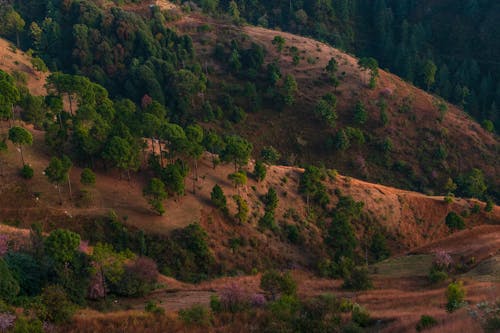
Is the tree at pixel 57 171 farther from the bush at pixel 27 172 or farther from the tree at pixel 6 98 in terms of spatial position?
the tree at pixel 6 98

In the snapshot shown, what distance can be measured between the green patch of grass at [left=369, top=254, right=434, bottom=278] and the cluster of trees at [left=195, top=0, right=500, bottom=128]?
8788cm

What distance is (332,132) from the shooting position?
10125 centimetres

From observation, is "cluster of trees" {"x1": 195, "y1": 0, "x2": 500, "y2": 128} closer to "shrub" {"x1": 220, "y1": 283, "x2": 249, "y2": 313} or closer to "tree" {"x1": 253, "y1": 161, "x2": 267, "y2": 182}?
"tree" {"x1": 253, "y1": 161, "x2": 267, "y2": 182}

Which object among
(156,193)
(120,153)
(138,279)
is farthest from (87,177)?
(138,279)

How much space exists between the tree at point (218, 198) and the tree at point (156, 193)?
6.59 metres

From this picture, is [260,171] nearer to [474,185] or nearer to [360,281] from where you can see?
[360,281]

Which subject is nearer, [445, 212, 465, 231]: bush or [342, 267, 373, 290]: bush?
[342, 267, 373, 290]: bush

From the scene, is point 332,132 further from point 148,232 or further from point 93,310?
point 93,310

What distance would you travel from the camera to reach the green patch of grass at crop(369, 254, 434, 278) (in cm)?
4730

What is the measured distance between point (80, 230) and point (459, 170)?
76274mm

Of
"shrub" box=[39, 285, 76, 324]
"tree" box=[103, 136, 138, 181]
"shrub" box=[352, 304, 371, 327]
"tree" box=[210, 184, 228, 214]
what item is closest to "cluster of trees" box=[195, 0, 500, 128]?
"tree" box=[103, 136, 138, 181]

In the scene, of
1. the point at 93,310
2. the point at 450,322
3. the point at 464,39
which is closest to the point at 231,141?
the point at 93,310

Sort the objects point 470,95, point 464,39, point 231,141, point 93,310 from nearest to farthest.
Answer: point 93,310 → point 231,141 → point 470,95 → point 464,39

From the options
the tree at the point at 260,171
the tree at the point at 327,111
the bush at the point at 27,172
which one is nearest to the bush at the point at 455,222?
the tree at the point at 260,171
